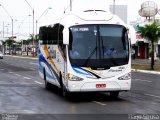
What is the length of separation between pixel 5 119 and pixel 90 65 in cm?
482

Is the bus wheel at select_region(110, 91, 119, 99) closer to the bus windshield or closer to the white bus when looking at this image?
the white bus

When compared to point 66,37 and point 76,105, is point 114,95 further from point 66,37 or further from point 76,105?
point 66,37

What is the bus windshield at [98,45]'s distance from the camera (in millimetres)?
16906

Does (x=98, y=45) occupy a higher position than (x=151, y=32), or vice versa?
(x=151, y=32)

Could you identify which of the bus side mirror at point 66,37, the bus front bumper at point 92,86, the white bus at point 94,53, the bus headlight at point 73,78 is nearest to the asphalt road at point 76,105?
the bus front bumper at point 92,86

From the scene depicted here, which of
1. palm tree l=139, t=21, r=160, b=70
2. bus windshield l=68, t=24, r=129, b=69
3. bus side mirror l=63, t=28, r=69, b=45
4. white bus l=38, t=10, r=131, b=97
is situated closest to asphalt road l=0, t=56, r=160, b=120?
white bus l=38, t=10, r=131, b=97

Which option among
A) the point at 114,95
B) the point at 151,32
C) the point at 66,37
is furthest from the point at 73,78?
the point at 151,32

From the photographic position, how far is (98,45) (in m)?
17.1

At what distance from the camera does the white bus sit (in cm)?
1666

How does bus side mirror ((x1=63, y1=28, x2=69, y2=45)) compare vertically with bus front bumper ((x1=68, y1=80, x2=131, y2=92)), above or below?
above

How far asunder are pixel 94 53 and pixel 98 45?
1.03 ft

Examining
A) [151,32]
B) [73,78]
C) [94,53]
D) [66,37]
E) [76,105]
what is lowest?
[76,105]

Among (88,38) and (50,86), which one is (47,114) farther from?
(50,86)

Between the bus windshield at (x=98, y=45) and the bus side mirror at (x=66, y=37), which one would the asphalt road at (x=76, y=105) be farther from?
the bus side mirror at (x=66, y=37)
